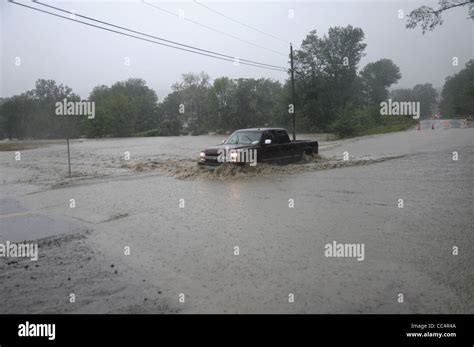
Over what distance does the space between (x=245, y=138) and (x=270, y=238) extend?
26.6 ft

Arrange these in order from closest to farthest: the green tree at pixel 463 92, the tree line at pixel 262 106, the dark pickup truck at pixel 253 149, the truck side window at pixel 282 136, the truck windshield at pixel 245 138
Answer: the dark pickup truck at pixel 253 149 → the truck windshield at pixel 245 138 → the truck side window at pixel 282 136 → the tree line at pixel 262 106 → the green tree at pixel 463 92

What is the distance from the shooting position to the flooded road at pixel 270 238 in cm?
400

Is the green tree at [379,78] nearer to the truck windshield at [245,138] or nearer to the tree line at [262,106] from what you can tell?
the tree line at [262,106]

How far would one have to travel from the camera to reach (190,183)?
12.4 meters

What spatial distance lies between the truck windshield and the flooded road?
A: 57.4 inches

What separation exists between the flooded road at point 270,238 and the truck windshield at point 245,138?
57.4 inches

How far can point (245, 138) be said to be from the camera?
13.9 meters

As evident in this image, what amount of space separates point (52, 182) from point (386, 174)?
12202 mm

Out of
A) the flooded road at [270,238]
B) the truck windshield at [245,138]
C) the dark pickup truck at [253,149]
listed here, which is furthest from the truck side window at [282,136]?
the flooded road at [270,238]

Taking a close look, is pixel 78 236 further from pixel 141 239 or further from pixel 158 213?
pixel 158 213

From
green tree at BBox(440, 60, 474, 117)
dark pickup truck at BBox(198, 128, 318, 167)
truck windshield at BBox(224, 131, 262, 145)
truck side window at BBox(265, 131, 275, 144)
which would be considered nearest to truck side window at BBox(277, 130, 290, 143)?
dark pickup truck at BBox(198, 128, 318, 167)

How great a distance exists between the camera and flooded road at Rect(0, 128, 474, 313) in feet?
13.1
